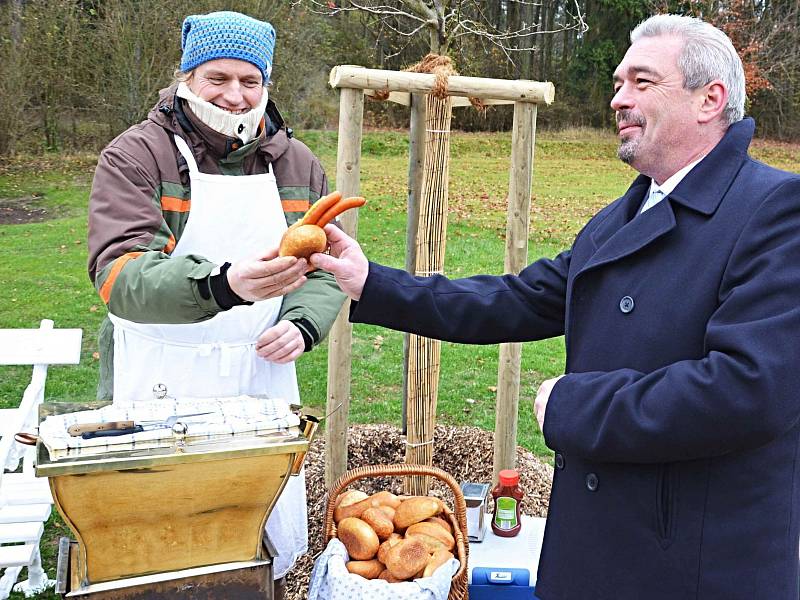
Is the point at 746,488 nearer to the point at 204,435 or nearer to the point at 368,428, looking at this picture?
the point at 204,435

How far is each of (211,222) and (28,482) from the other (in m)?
1.51

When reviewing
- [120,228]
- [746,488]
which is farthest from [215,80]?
[746,488]

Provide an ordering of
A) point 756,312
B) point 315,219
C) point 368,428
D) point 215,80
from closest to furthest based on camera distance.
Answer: point 756,312 < point 315,219 < point 215,80 < point 368,428

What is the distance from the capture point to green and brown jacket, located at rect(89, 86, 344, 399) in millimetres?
2174

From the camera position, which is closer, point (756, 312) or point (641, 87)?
point (756, 312)

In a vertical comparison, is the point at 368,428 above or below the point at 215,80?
below

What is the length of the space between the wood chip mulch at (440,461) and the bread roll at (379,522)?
888 millimetres

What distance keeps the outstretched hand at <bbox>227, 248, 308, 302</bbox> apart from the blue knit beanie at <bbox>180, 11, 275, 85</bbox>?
2.21 feet

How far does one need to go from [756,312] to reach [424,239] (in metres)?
1.88

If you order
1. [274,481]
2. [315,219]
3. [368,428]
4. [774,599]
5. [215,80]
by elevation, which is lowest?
[368,428]

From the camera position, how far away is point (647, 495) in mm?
1867

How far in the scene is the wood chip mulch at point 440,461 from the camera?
4.10 metres

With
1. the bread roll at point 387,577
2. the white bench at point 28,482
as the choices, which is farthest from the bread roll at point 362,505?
the white bench at point 28,482

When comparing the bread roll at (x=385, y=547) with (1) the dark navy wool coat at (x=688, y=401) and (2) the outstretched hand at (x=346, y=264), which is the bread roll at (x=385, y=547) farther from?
(2) the outstretched hand at (x=346, y=264)
